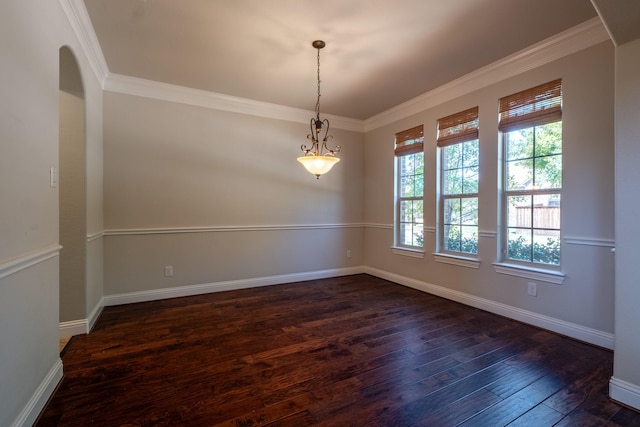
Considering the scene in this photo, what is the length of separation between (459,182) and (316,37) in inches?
95.2

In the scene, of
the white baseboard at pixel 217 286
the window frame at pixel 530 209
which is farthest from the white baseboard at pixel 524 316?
the white baseboard at pixel 217 286

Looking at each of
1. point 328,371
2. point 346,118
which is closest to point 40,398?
point 328,371

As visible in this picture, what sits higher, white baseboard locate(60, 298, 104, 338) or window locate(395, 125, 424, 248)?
window locate(395, 125, 424, 248)

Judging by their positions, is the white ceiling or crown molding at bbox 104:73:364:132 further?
crown molding at bbox 104:73:364:132

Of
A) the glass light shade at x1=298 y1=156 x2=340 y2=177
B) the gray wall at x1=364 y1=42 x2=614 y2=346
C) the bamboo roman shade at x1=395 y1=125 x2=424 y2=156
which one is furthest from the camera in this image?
the bamboo roman shade at x1=395 y1=125 x2=424 y2=156

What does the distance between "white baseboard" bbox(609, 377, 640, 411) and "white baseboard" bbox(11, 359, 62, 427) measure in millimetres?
3307

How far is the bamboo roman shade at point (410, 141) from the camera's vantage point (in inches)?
167

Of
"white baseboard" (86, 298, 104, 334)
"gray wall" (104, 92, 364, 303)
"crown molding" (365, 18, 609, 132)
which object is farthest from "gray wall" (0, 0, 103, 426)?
"crown molding" (365, 18, 609, 132)

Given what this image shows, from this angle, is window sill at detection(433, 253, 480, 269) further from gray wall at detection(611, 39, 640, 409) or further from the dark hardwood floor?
gray wall at detection(611, 39, 640, 409)

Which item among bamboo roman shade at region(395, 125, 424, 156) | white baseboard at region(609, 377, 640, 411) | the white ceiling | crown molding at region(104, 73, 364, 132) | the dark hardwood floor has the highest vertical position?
the white ceiling

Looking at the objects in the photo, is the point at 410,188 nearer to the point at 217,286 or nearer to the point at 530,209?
the point at 530,209

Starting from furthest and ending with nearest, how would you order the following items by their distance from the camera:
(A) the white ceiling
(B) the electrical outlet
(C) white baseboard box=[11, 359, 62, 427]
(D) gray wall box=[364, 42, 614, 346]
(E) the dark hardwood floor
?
1. (D) gray wall box=[364, 42, 614, 346]
2. (A) the white ceiling
3. (B) the electrical outlet
4. (E) the dark hardwood floor
5. (C) white baseboard box=[11, 359, 62, 427]

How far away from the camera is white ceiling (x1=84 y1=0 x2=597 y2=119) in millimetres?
2314

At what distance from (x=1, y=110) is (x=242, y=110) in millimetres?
3112
